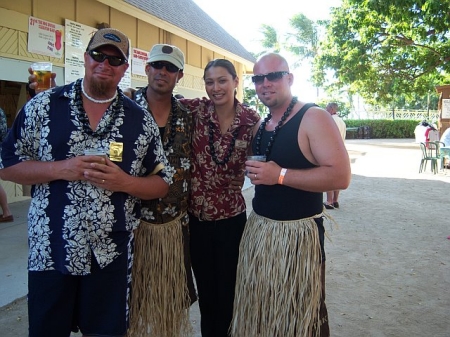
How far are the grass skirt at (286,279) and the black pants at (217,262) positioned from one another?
0.27 meters

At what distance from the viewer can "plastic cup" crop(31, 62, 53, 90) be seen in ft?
8.06

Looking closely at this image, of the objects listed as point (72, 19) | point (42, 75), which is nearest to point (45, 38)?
point (72, 19)

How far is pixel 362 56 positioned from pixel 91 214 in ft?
56.6

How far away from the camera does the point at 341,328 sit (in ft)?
10.8

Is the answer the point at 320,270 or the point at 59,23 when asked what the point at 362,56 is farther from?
the point at 320,270

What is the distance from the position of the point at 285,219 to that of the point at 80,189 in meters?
1.04

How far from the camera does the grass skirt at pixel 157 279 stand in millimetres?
2504

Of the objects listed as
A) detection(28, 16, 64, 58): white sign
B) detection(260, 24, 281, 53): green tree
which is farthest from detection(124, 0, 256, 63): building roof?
detection(260, 24, 281, 53): green tree

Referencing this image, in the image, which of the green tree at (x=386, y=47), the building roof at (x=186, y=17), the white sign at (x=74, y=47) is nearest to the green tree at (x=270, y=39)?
the green tree at (x=386, y=47)

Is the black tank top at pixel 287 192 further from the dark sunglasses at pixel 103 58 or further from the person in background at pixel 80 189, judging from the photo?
the dark sunglasses at pixel 103 58

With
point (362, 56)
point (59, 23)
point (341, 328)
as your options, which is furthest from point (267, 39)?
point (341, 328)

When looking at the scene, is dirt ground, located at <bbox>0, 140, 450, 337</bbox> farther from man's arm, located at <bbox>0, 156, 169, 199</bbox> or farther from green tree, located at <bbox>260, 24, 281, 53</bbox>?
green tree, located at <bbox>260, 24, 281, 53</bbox>

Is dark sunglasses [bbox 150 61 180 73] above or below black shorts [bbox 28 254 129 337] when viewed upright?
above

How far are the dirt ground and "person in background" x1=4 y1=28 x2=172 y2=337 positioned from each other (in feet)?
4.65
